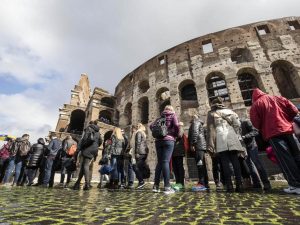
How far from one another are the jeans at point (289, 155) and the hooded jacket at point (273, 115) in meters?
0.11

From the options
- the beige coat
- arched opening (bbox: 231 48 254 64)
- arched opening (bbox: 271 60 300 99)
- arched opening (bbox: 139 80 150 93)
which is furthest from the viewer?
arched opening (bbox: 139 80 150 93)

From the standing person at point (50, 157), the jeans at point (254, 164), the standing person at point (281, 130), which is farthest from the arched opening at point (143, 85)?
the standing person at point (281, 130)

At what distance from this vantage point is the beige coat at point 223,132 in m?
3.33

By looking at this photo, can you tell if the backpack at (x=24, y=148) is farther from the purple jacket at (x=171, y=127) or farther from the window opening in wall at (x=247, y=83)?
the window opening in wall at (x=247, y=83)

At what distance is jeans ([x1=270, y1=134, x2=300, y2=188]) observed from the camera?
2.74 m

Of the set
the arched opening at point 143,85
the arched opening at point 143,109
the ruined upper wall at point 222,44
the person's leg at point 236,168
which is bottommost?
the person's leg at point 236,168

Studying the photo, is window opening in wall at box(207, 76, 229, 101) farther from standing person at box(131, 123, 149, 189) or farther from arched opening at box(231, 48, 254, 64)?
standing person at box(131, 123, 149, 189)

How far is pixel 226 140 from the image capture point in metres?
3.38

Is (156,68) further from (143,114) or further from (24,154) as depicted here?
(24,154)

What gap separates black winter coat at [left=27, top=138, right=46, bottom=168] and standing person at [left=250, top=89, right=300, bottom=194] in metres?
6.42

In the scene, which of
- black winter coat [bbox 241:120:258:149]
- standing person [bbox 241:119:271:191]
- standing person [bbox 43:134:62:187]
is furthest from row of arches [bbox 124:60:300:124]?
standing person [bbox 43:134:62:187]

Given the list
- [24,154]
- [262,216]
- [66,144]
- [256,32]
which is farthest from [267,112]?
[256,32]

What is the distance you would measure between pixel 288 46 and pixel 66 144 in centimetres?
1523

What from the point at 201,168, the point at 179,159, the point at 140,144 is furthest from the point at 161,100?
the point at 201,168
